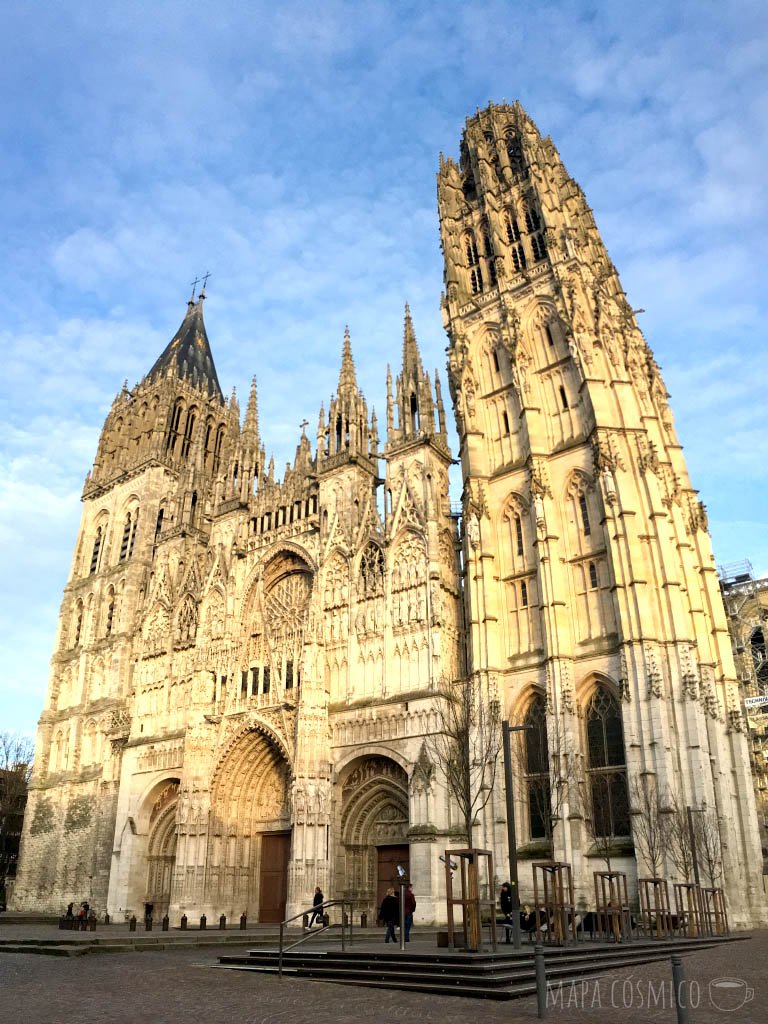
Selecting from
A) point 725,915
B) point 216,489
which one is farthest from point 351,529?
point 725,915

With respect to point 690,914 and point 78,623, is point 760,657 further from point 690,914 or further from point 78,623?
point 78,623

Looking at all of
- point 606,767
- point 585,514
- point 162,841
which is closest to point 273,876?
point 162,841

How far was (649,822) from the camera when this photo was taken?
25.2m

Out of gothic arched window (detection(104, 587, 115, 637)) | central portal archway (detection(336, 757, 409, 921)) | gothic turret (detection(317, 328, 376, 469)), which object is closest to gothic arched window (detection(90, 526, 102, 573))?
gothic arched window (detection(104, 587, 115, 637))

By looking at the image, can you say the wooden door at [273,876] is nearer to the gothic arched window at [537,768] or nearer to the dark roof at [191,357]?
the gothic arched window at [537,768]

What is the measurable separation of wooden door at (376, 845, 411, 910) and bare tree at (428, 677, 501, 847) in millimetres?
3710

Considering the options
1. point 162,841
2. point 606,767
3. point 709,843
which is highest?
point 606,767

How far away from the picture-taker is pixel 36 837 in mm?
46344

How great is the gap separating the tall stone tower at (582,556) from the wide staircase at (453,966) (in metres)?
10.4

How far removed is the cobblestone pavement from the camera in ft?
32.8

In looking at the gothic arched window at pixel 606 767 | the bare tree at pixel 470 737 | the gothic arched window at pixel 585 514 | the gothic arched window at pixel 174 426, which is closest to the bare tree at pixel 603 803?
the gothic arched window at pixel 606 767

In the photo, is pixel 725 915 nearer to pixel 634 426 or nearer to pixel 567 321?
pixel 634 426

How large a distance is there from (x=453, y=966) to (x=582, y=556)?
2089cm

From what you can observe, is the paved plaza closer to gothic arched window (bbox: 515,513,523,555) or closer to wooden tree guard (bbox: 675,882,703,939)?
wooden tree guard (bbox: 675,882,703,939)
